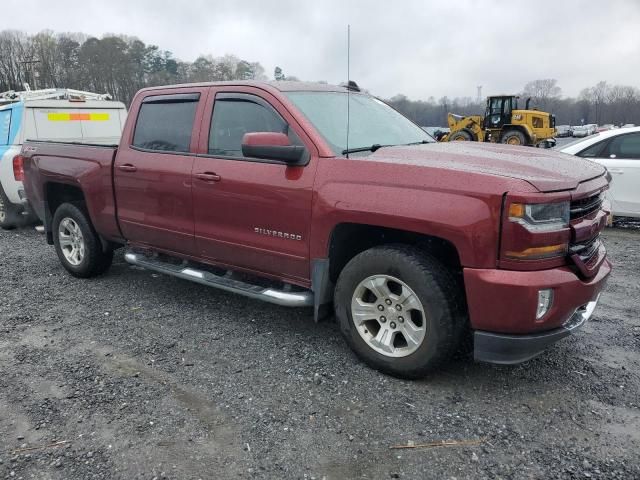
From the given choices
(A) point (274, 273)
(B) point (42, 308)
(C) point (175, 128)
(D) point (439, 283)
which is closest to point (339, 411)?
(D) point (439, 283)

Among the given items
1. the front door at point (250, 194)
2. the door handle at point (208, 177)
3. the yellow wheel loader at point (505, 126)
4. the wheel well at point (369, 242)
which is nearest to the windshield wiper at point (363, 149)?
the front door at point (250, 194)

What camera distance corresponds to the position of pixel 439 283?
306 centimetres

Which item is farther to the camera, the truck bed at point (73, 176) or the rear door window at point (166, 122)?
the truck bed at point (73, 176)

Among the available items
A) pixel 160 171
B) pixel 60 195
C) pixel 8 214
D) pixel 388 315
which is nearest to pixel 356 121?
pixel 388 315

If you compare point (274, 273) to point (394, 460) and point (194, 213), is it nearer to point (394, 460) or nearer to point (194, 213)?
point (194, 213)

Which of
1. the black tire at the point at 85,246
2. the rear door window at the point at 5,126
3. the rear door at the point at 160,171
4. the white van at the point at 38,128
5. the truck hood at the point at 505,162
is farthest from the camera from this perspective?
the rear door window at the point at 5,126

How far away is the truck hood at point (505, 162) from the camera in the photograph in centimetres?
289

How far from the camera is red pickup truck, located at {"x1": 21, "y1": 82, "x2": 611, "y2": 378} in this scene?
112 inches

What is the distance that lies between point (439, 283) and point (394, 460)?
3.35 feet

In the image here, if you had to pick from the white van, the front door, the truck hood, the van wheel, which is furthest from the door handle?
the van wheel

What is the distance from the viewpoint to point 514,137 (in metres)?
21.6

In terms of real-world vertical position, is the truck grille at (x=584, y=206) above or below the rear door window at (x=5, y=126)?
below

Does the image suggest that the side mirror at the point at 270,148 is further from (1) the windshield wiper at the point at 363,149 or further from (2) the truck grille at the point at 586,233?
Answer: (2) the truck grille at the point at 586,233

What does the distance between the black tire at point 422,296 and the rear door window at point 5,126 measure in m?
6.94
